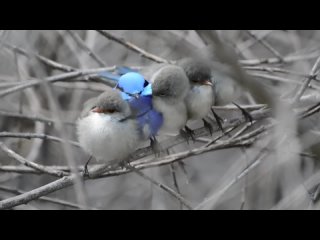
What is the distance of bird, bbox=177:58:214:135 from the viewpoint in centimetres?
279

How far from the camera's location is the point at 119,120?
8.32 feet

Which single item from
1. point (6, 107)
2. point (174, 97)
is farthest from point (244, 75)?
point (6, 107)

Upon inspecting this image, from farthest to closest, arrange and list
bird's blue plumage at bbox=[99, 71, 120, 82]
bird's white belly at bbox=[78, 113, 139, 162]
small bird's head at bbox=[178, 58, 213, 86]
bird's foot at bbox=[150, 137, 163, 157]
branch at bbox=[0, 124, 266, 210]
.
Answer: bird's blue plumage at bbox=[99, 71, 120, 82]
small bird's head at bbox=[178, 58, 213, 86]
bird's foot at bbox=[150, 137, 163, 157]
bird's white belly at bbox=[78, 113, 139, 162]
branch at bbox=[0, 124, 266, 210]

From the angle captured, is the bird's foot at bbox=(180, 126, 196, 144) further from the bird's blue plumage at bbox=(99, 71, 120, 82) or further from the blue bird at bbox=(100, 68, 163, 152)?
the bird's blue plumage at bbox=(99, 71, 120, 82)

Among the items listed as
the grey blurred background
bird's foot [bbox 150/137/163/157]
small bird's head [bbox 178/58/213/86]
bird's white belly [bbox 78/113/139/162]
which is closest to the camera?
bird's white belly [bbox 78/113/139/162]

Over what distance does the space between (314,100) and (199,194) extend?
2201 millimetres

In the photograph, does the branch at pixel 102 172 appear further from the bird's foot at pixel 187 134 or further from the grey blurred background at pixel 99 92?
the grey blurred background at pixel 99 92

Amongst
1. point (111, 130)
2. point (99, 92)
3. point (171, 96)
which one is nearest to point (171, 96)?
point (171, 96)

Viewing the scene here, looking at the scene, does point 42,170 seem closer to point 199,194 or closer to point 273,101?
point 273,101

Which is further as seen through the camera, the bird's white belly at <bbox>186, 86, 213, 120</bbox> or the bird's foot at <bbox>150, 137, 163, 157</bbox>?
the bird's white belly at <bbox>186, 86, 213, 120</bbox>

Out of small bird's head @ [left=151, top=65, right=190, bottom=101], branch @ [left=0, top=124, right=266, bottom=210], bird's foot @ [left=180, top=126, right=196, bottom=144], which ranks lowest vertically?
branch @ [left=0, top=124, right=266, bottom=210]

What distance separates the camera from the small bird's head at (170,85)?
276 centimetres

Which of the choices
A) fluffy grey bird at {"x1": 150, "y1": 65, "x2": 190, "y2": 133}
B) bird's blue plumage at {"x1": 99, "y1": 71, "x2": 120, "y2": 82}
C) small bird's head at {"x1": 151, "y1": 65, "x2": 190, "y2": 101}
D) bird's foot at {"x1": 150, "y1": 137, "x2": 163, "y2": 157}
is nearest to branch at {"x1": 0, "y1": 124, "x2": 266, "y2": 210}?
bird's foot at {"x1": 150, "y1": 137, "x2": 163, "y2": 157}

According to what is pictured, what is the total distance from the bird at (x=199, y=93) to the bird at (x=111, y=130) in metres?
0.38
